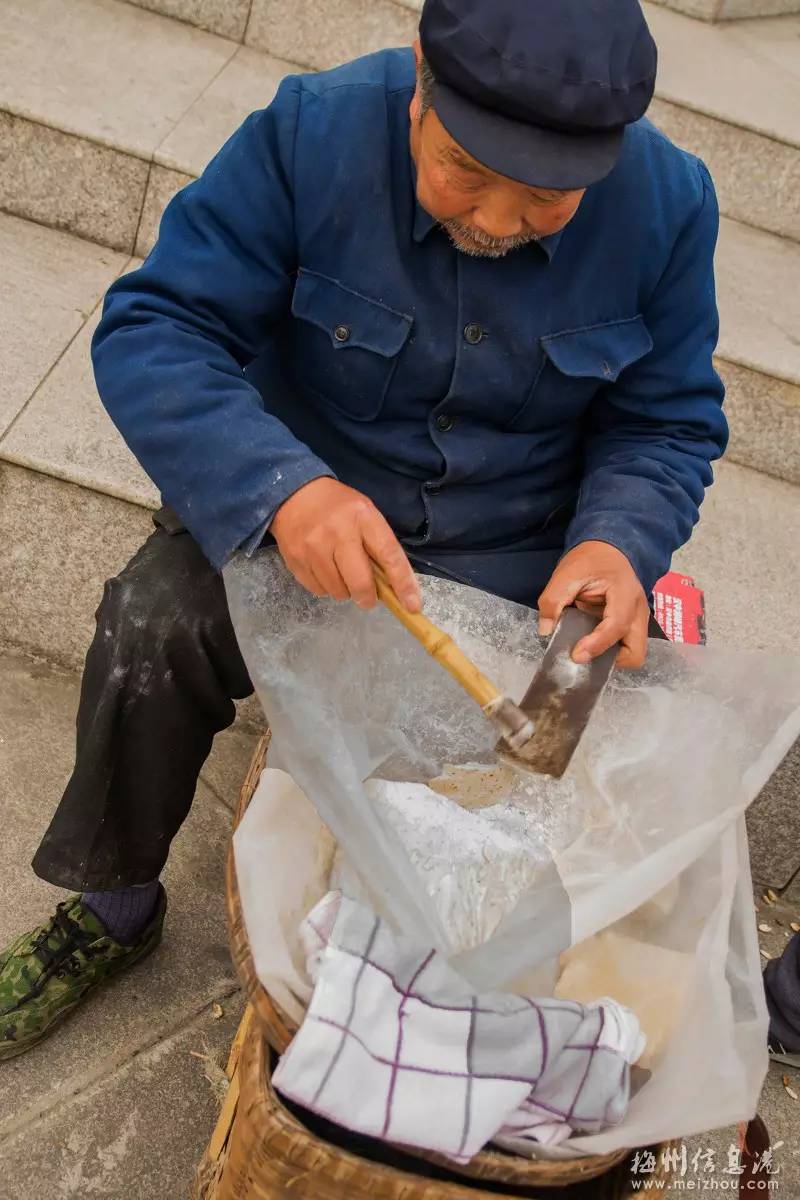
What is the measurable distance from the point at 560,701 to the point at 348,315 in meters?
0.50

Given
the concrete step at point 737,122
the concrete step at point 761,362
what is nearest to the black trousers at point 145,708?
the concrete step at point 761,362

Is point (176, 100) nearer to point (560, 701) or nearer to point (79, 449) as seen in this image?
point (79, 449)

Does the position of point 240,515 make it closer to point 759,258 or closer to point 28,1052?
point 28,1052

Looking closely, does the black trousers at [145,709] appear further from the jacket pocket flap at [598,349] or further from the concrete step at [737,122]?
the concrete step at [737,122]

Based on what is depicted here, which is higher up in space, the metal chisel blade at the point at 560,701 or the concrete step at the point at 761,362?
the metal chisel blade at the point at 560,701

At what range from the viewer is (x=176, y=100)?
8.05 feet

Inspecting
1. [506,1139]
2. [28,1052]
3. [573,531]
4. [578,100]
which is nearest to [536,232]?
[578,100]

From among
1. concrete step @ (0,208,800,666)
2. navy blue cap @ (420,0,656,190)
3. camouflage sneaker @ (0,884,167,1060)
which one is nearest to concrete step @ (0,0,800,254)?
concrete step @ (0,208,800,666)

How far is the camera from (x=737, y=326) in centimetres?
238

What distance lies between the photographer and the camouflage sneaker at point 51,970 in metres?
1.51

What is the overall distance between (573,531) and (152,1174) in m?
0.97

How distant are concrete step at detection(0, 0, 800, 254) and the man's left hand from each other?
136 cm

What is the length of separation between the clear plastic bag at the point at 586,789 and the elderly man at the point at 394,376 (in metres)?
0.09

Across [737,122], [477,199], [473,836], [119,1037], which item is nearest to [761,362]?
[737,122]
